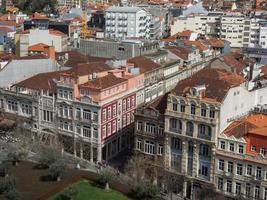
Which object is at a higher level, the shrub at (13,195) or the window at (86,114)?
the window at (86,114)

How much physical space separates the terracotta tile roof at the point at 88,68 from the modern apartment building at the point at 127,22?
5824 cm

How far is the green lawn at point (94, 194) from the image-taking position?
57.9 m

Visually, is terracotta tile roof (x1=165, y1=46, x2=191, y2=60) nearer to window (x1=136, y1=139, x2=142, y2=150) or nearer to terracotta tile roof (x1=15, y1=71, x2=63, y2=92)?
terracotta tile roof (x1=15, y1=71, x2=63, y2=92)

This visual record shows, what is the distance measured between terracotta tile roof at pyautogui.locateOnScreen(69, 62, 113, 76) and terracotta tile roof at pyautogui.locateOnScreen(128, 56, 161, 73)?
6.26 m

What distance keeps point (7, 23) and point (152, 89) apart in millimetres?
74484

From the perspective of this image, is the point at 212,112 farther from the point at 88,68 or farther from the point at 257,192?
the point at 88,68

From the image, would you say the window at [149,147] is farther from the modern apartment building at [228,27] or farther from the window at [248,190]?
the modern apartment building at [228,27]

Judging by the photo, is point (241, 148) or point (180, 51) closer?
point (241, 148)

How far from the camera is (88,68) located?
252 feet

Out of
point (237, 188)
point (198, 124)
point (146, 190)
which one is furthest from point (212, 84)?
point (146, 190)

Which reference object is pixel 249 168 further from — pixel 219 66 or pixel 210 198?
pixel 219 66

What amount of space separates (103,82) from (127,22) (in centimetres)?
7204

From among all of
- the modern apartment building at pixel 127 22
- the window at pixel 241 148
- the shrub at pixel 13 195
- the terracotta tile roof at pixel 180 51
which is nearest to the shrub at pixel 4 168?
the shrub at pixel 13 195

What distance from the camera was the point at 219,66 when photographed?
87.9 metres
